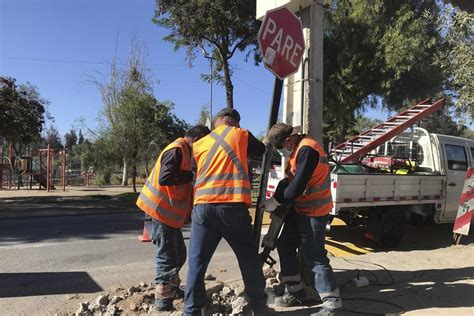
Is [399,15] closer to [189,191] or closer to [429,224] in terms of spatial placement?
[429,224]

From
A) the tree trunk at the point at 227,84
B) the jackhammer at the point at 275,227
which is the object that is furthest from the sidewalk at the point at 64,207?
the jackhammer at the point at 275,227

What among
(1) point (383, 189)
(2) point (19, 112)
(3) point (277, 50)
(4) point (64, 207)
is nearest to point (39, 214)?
(4) point (64, 207)

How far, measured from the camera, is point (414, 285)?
5.27 metres

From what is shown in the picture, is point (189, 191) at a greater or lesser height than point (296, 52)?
lesser

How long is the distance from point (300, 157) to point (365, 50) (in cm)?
1268

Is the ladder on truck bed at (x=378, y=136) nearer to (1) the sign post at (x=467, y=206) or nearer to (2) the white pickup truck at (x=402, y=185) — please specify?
(2) the white pickup truck at (x=402, y=185)

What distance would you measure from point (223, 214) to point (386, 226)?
5.37 m

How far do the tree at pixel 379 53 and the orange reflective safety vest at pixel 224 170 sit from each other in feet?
39.2

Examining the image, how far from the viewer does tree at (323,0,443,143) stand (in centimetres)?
1443

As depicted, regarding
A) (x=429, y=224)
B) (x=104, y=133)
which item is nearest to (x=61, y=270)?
(x=429, y=224)

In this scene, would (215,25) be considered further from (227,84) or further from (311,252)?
(311,252)

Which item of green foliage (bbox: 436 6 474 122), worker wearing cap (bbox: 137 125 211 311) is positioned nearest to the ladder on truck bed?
green foliage (bbox: 436 6 474 122)

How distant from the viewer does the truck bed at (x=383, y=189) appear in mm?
7469

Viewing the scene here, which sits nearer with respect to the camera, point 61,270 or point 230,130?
point 230,130
